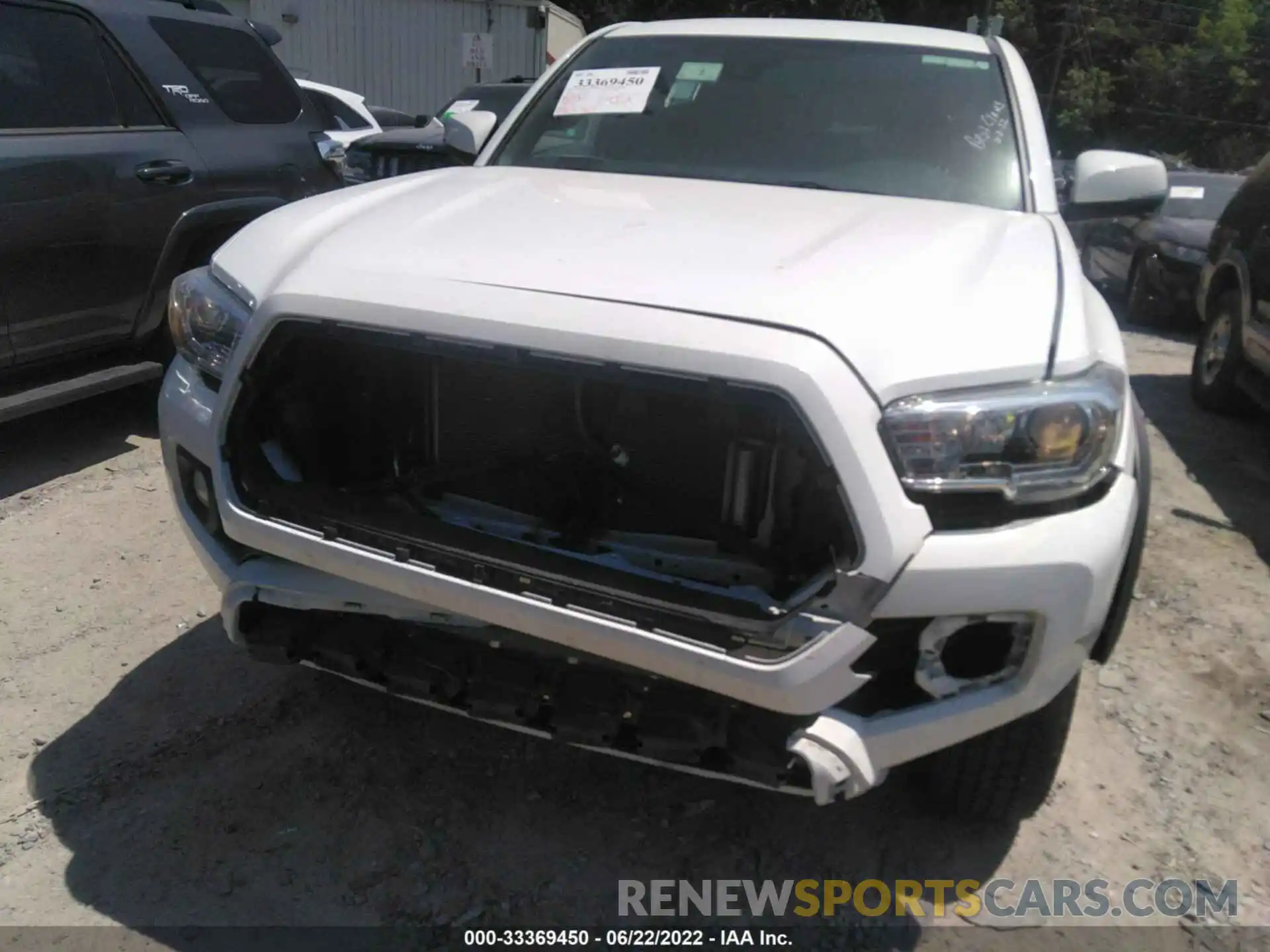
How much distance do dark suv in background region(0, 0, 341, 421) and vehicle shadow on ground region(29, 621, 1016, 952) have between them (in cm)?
190

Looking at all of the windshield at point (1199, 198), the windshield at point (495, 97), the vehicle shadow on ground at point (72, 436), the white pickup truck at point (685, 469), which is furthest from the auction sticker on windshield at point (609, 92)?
the windshield at point (1199, 198)

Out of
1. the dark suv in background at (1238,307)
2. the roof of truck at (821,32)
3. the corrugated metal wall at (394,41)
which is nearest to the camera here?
the roof of truck at (821,32)

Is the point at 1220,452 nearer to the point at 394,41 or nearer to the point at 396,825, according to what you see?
the point at 396,825

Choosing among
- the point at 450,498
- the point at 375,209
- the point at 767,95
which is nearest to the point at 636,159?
the point at 767,95

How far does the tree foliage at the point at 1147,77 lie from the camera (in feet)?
122

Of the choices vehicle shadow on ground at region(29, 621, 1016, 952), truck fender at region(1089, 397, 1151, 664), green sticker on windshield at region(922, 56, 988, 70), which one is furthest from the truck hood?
vehicle shadow on ground at region(29, 621, 1016, 952)

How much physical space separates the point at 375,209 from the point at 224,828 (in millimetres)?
1486

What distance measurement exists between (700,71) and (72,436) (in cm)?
323

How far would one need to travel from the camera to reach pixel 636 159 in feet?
10.9

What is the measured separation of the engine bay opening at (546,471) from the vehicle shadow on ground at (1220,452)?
126 inches

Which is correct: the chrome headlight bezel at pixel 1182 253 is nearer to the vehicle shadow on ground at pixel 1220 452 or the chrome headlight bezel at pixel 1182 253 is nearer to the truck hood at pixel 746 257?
the vehicle shadow on ground at pixel 1220 452

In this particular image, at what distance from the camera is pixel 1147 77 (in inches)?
1499

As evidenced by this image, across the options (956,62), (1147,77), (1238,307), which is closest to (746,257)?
(956,62)

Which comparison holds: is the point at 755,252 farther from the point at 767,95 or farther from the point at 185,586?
the point at 185,586
